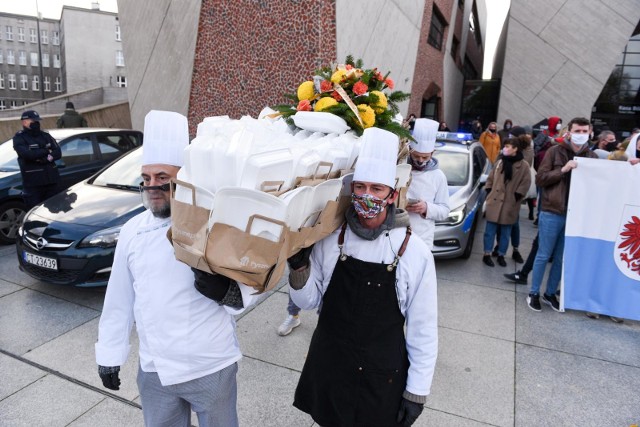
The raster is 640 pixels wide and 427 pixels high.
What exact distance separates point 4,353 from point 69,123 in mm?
9724

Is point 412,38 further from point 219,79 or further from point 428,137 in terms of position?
point 428,137

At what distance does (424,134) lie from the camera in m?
3.38

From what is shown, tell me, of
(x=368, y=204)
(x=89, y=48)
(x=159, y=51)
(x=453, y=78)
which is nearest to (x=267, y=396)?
(x=368, y=204)

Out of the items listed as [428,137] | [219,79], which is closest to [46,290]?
[428,137]

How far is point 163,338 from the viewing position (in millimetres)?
1881

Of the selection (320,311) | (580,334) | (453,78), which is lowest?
(580,334)

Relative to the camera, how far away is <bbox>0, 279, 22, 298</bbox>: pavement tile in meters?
4.93

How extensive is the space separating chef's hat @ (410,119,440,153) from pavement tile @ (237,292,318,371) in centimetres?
210

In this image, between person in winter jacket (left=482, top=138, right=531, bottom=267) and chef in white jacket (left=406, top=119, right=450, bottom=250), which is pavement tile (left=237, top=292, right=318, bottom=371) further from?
person in winter jacket (left=482, top=138, right=531, bottom=267)

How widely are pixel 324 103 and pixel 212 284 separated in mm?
1158

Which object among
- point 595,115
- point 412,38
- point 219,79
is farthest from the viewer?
point 595,115

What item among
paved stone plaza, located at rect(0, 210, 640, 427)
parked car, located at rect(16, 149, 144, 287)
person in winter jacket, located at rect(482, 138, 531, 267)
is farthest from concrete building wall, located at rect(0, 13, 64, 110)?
person in winter jacket, located at rect(482, 138, 531, 267)

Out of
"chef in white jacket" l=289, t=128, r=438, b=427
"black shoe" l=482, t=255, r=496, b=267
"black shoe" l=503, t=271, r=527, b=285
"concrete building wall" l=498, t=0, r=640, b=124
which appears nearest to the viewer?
"chef in white jacket" l=289, t=128, r=438, b=427

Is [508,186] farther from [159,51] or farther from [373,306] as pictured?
[159,51]
